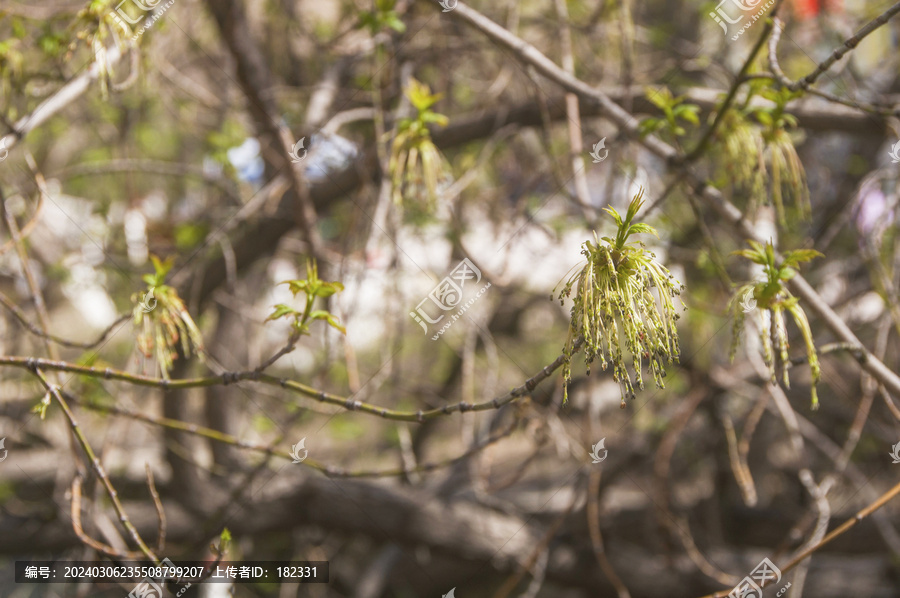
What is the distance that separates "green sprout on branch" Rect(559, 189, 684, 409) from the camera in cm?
95

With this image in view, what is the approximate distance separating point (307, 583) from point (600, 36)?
321 cm

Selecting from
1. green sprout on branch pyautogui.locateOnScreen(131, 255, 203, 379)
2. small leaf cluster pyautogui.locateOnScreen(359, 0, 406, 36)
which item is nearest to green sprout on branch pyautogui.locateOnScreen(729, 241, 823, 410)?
green sprout on branch pyautogui.locateOnScreen(131, 255, 203, 379)

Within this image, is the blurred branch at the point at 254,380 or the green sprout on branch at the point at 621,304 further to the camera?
the blurred branch at the point at 254,380

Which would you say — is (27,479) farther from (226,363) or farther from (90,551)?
(90,551)

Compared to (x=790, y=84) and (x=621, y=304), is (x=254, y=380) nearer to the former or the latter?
(x=621, y=304)

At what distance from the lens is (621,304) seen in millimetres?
983

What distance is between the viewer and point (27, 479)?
3049 millimetres

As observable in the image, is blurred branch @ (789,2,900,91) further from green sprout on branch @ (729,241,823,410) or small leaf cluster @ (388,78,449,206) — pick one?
small leaf cluster @ (388,78,449,206)

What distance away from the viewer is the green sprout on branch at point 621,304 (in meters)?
0.95

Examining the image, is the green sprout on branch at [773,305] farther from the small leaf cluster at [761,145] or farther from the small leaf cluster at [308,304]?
the small leaf cluster at [308,304]

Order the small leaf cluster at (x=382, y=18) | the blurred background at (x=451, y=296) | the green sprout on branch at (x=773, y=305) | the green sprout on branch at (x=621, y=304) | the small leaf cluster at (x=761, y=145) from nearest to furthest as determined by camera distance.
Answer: the green sprout on branch at (x=621, y=304) < the green sprout on branch at (x=773, y=305) < the small leaf cluster at (x=761, y=145) < the small leaf cluster at (x=382, y=18) < the blurred background at (x=451, y=296)

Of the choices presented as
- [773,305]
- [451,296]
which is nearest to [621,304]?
[773,305]

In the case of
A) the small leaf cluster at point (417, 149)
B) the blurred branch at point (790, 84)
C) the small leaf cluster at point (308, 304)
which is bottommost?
the small leaf cluster at point (308, 304)

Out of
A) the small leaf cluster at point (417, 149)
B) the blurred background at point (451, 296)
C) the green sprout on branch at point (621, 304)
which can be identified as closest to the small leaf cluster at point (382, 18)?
the blurred background at point (451, 296)
